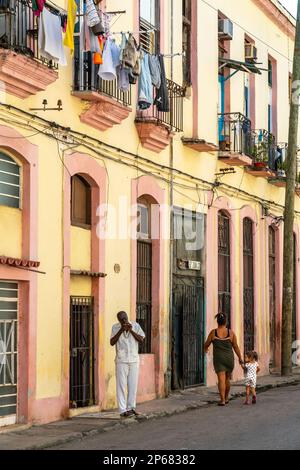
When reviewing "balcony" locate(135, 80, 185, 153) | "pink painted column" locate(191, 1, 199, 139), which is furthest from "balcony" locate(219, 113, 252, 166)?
"balcony" locate(135, 80, 185, 153)

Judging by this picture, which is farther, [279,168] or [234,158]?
[279,168]

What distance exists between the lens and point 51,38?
15.3m

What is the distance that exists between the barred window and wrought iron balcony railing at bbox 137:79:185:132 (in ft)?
14.6

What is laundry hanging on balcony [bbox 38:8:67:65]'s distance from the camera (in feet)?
49.9

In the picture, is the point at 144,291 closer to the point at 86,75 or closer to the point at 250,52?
the point at 86,75

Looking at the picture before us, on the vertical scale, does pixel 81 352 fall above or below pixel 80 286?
below

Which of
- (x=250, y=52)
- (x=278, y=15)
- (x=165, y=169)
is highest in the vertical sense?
(x=278, y=15)

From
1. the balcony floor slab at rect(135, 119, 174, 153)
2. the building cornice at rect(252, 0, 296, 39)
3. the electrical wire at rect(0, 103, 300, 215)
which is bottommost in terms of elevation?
the electrical wire at rect(0, 103, 300, 215)

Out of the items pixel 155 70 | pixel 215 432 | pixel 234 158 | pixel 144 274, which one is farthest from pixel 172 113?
pixel 215 432

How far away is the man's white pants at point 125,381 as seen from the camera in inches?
647

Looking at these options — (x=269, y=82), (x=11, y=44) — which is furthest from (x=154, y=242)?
(x=269, y=82)

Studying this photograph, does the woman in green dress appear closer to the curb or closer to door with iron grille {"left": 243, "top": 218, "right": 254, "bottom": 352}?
the curb

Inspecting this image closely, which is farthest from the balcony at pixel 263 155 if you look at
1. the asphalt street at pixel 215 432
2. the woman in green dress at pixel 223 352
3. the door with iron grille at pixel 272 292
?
Answer: the asphalt street at pixel 215 432

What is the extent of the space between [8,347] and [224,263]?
10.4m
